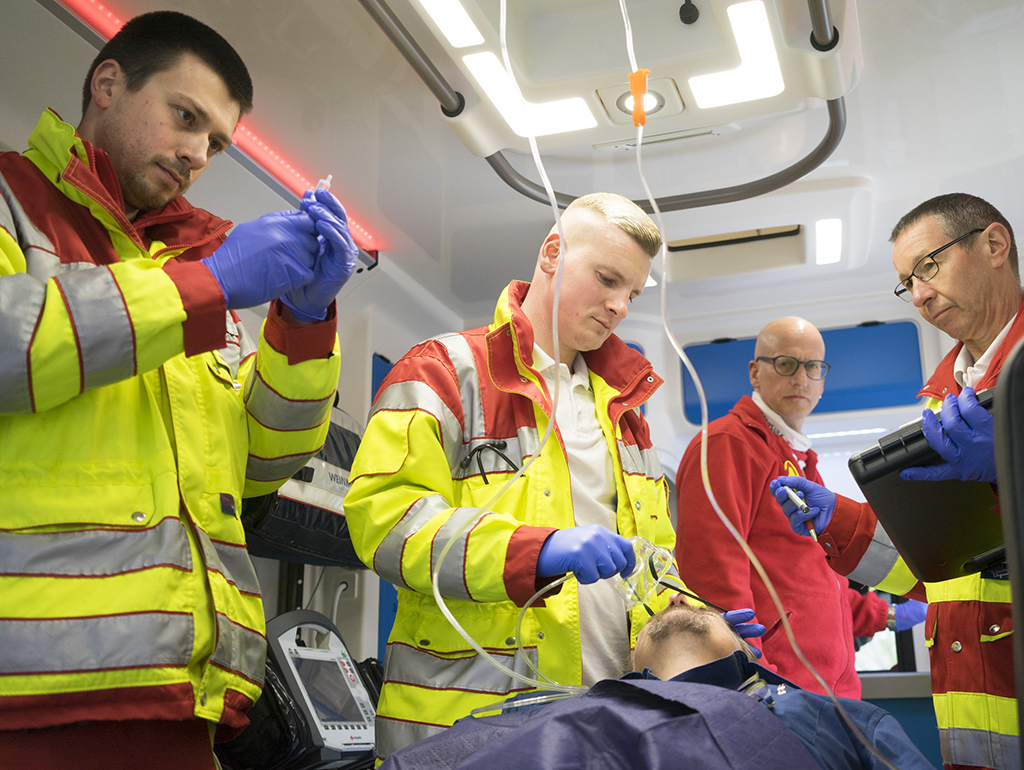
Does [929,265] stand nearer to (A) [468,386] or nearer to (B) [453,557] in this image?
(A) [468,386]

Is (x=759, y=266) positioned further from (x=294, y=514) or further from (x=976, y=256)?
(x=294, y=514)

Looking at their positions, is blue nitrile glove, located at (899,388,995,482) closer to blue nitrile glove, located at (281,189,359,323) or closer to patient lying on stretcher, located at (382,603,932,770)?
patient lying on stretcher, located at (382,603,932,770)

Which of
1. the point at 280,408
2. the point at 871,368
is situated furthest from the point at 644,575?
the point at 871,368

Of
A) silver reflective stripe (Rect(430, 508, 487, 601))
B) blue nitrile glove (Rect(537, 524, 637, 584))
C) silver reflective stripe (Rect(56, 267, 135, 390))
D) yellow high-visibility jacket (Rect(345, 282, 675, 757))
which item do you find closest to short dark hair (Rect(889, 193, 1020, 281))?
yellow high-visibility jacket (Rect(345, 282, 675, 757))

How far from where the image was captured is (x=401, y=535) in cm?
167

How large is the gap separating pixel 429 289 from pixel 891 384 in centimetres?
227

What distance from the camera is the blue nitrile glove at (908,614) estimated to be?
3.92 metres

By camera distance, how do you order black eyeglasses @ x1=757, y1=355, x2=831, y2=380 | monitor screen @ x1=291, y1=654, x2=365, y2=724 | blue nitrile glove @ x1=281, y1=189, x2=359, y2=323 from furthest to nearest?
1. black eyeglasses @ x1=757, y1=355, x2=831, y2=380
2. monitor screen @ x1=291, y1=654, x2=365, y2=724
3. blue nitrile glove @ x1=281, y1=189, x2=359, y2=323

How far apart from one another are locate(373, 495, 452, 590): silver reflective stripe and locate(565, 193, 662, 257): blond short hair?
87cm

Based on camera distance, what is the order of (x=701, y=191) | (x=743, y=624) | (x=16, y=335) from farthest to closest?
(x=701, y=191) < (x=743, y=624) < (x=16, y=335)

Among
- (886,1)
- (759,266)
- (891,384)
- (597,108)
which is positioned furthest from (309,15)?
(891,384)

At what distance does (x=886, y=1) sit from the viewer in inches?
91.3

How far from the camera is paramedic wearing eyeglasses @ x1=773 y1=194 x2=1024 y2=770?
6.37ft

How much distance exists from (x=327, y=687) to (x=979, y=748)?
1.83 meters
